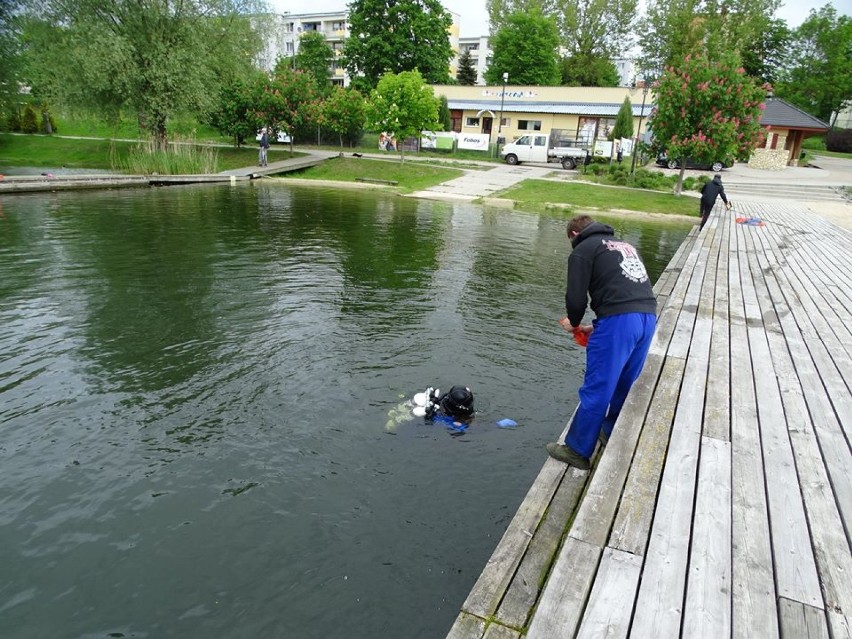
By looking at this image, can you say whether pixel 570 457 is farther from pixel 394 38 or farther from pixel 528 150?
pixel 394 38

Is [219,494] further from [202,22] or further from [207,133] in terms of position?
[207,133]

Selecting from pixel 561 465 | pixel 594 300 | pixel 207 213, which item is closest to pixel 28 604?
pixel 561 465

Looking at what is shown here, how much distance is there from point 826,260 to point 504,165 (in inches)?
1070

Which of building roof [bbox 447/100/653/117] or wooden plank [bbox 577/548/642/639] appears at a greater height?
building roof [bbox 447/100/653/117]

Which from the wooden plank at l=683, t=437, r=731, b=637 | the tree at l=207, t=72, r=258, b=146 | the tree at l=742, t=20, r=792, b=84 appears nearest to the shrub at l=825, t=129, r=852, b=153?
the tree at l=742, t=20, r=792, b=84

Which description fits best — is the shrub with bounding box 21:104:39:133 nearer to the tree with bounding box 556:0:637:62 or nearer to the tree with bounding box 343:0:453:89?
the tree with bounding box 343:0:453:89

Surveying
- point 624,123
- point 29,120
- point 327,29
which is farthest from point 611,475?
point 327,29

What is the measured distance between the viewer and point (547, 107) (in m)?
45.2

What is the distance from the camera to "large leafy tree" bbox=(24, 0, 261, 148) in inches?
1033

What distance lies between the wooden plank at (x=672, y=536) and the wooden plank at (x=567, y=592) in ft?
0.87

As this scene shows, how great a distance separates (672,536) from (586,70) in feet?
228

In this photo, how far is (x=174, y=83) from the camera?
27.2 metres

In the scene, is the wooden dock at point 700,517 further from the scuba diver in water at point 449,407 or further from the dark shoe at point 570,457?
the scuba diver in water at point 449,407

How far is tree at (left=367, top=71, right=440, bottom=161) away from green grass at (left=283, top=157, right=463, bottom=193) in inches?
Answer: 79.8
